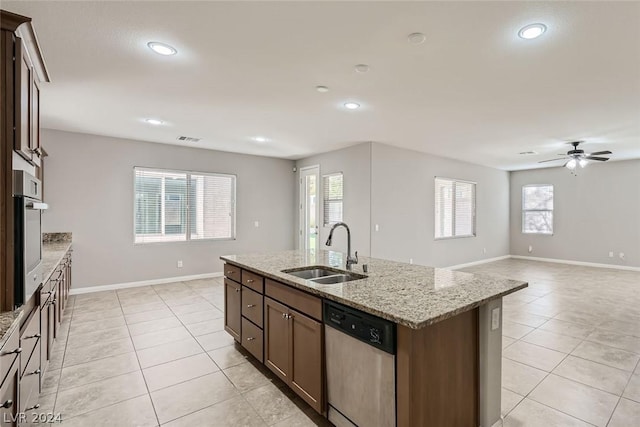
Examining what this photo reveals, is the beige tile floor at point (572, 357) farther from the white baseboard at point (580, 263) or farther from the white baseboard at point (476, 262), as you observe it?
the white baseboard at point (580, 263)

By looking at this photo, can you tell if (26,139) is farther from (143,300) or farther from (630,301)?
(630,301)

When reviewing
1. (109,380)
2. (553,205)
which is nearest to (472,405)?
(109,380)

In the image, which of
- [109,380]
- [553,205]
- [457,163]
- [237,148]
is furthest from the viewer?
[553,205]

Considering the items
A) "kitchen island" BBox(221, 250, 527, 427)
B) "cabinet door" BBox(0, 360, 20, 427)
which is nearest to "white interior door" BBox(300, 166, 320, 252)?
"kitchen island" BBox(221, 250, 527, 427)

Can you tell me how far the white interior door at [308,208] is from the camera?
6969mm

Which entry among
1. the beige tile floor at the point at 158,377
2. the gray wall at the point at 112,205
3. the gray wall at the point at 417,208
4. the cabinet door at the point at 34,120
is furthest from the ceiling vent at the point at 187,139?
the gray wall at the point at 417,208

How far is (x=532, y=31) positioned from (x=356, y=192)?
3.77 metres

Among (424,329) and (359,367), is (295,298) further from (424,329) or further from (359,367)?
(424,329)

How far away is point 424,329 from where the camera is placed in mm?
1522

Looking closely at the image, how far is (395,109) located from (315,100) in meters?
0.99

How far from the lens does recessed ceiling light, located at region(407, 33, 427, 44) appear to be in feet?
7.04

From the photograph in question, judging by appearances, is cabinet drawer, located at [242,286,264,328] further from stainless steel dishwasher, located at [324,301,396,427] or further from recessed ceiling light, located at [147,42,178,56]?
recessed ceiling light, located at [147,42,178,56]

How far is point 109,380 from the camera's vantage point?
2520 mm

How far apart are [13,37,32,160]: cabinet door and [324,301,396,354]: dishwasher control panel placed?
1925 mm
